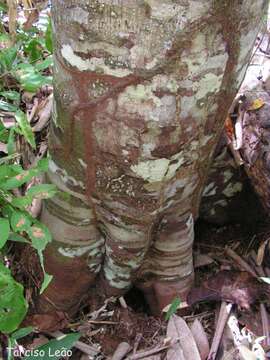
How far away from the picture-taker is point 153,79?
1153 mm

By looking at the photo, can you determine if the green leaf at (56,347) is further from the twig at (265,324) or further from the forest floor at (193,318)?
the twig at (265,324)

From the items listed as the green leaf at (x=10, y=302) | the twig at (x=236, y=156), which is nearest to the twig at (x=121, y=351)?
the green leaf at (x=10, y=302)

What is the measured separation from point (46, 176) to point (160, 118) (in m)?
0.48

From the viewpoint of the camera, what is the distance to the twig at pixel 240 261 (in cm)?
186

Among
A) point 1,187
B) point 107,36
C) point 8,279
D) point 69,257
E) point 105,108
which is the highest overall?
point 107,36

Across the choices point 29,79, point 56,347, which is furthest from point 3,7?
point 56,347

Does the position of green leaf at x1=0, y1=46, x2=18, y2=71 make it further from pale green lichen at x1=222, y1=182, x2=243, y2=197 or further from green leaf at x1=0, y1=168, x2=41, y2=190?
pale green lichen at x1=222, y1=182, x2=243, y2=197

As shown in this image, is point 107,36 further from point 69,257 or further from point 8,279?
point 69,257

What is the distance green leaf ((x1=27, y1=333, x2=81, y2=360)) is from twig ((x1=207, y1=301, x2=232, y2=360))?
1.40ft

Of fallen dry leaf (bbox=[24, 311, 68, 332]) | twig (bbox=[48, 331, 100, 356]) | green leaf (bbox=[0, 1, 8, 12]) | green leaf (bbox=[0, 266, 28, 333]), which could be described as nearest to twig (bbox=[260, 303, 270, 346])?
twig (bbox=[48, 331, 100, 356])

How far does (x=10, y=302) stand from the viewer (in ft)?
4.29

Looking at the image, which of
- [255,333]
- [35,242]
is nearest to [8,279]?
[35,242]

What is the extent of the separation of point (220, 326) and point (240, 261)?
0.98 ft

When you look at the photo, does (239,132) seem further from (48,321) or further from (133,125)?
(48,321)
